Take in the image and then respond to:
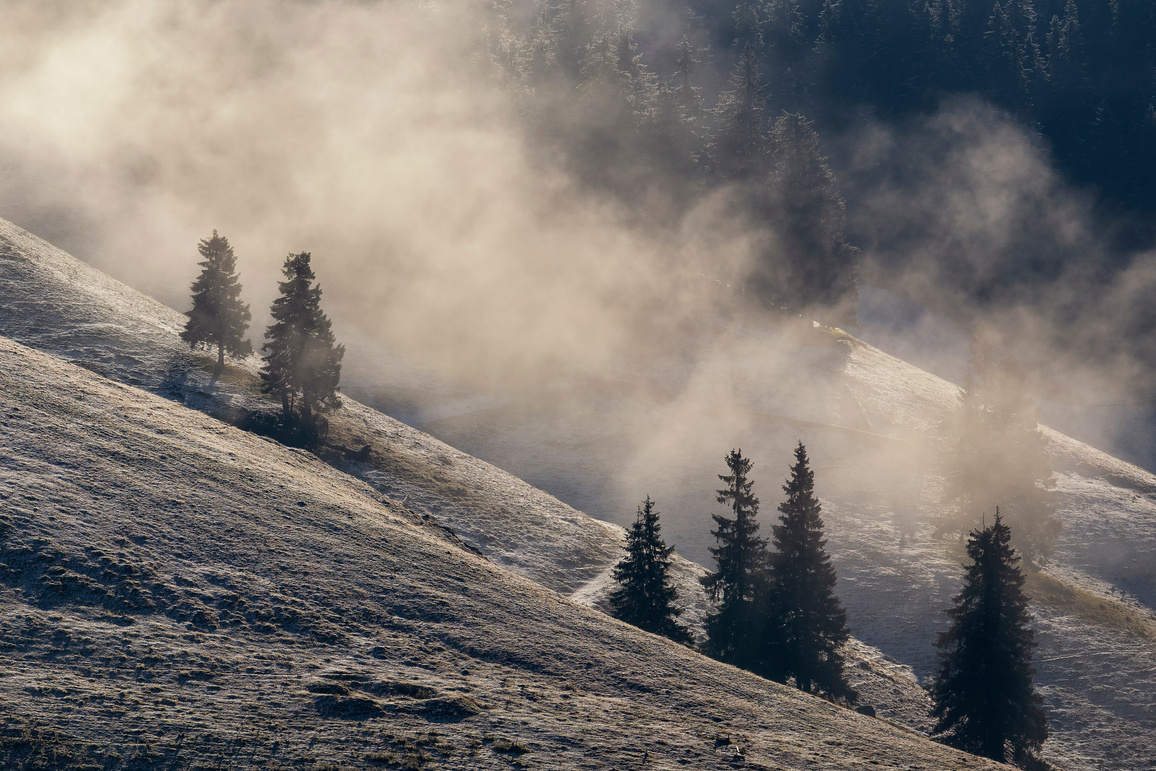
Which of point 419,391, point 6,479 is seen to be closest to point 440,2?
point 419,391

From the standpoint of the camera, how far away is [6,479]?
73.5 feet

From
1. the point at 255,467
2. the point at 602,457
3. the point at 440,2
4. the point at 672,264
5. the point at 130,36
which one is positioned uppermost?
the point at 440,2

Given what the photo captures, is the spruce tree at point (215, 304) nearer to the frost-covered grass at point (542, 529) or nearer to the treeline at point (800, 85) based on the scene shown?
the frost-covered grass at point (542, 529)

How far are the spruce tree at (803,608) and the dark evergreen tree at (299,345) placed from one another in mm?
27144

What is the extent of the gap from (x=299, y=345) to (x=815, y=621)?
31013 mm

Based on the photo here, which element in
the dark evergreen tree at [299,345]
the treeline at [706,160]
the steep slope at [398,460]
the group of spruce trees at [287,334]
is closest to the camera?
the steep slope at [398,460]

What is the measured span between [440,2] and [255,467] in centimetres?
10709

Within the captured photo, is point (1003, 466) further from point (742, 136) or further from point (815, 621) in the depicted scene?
point (742, 136)

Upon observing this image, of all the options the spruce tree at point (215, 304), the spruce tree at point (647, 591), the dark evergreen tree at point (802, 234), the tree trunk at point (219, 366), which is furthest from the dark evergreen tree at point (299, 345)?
the dark evergreen tree at point (802, 234)

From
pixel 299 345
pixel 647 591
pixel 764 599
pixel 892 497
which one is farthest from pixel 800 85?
pixel 647 591

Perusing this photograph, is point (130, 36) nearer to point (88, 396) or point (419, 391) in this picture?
point (419, 391)

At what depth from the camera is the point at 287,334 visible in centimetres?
4244

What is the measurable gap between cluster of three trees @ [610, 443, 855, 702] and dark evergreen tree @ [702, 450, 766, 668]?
0.15ft

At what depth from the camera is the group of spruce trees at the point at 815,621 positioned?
1152 inches
